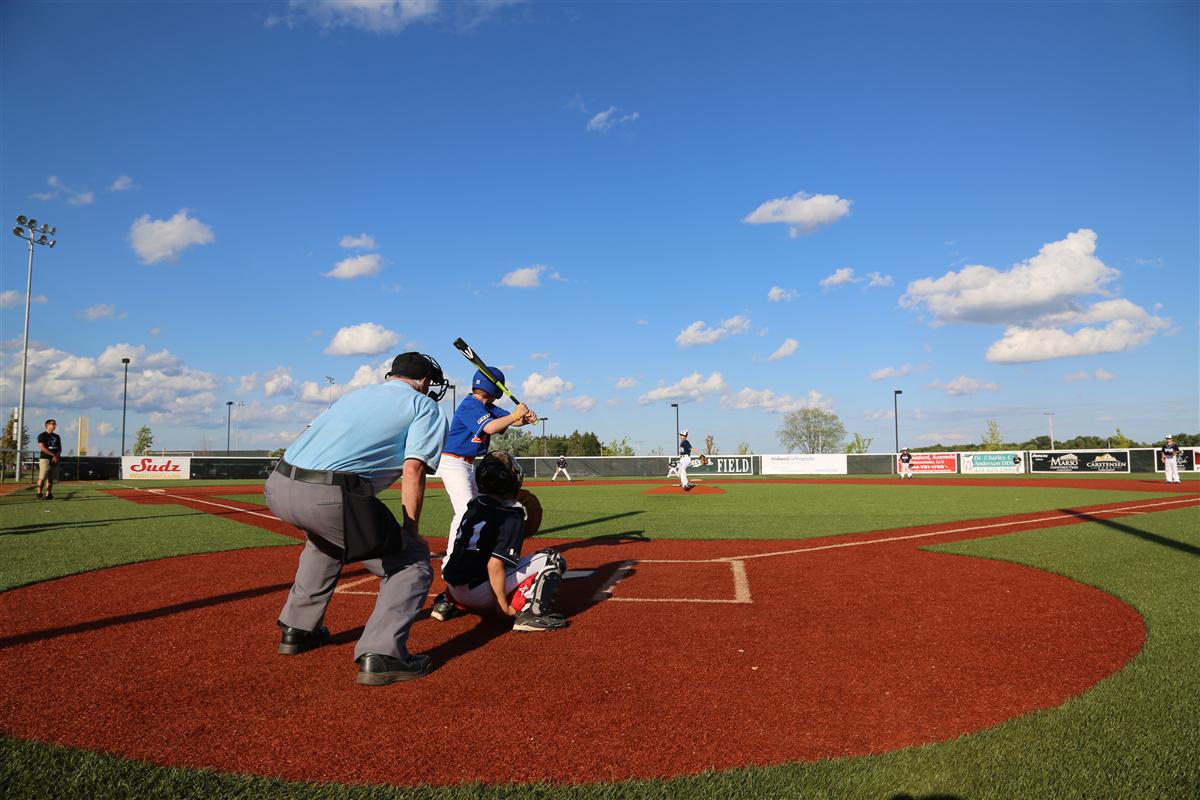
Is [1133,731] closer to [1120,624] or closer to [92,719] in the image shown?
[1120,624]

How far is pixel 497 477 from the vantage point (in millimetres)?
5262

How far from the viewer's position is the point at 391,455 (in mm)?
4254

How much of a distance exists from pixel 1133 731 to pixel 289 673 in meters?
4.48

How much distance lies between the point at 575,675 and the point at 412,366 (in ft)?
7.29

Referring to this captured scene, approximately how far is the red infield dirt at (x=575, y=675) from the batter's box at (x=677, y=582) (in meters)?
0.06

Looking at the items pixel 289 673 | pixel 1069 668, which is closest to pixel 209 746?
pixel 289 673

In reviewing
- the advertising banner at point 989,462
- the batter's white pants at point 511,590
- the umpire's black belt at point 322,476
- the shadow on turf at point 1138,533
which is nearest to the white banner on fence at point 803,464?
the advertising banner at point 989,462

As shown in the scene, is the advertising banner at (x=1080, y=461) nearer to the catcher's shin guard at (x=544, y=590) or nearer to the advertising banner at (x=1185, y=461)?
the advertising banner at (x=1185, y=461)

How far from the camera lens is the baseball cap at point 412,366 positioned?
4.62 meters

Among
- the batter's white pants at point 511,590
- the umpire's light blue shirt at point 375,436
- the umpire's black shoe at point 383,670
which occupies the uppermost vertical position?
the umpire's light blue shirt at point 375,436

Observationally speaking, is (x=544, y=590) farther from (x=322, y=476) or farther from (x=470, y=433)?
(x=322, y=476)

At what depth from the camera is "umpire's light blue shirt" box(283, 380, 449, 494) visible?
4.14 meters

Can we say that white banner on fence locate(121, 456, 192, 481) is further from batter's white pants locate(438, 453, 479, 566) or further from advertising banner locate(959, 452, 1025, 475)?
advertising banner locate(959, 452, 1025, 475)

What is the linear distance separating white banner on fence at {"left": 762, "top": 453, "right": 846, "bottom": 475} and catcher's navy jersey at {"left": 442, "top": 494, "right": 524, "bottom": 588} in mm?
49559
